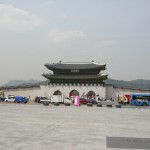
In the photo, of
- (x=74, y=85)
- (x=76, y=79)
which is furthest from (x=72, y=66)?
(x=74, y=85)

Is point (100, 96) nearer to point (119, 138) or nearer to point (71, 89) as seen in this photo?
point (71, 89)

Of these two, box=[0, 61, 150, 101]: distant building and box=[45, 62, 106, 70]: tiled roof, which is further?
box=[45, 62, 106, 70]: tiled roof

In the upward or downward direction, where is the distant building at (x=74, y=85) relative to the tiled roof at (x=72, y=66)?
downward

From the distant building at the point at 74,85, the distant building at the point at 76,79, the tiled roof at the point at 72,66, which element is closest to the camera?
the distant building at the point at 74,85

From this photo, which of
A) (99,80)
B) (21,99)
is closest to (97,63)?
(99,80)

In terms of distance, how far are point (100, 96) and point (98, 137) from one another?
207 feet

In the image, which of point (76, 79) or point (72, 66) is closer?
point (76, 79)

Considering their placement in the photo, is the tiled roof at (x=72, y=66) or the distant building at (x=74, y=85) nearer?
the distant building at (x=74, y=85)

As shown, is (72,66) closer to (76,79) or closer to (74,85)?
(76,79)

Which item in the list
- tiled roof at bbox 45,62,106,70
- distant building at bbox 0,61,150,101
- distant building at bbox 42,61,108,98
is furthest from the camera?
tiled roof at bbox 45,62,106,70

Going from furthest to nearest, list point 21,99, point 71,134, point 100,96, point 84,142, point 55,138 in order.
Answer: point 100,96 < point 21,99 < point 71,134 < point 55,138 < point 84,142

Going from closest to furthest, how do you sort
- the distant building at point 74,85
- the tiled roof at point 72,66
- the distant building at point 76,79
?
the distant building at point 74,85, the distant building at point 76,79, the tiled roof at point 72,66

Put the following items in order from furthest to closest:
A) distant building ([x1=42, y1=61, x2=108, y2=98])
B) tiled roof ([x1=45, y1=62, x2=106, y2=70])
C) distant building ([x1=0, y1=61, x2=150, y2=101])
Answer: tiled roof ([x1=45, y1=62, x2=106, y2=70]), distant building ([x1=42, y1=61, x2=108, y2=98]), distant building ([x1=0, y1=61, x2=150, y2=101])

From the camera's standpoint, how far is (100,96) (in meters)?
79.6
